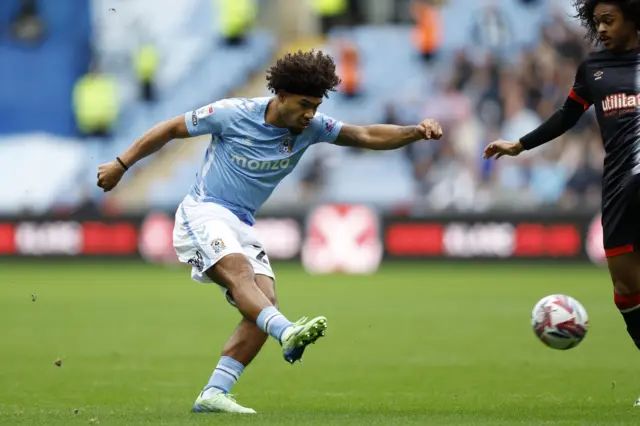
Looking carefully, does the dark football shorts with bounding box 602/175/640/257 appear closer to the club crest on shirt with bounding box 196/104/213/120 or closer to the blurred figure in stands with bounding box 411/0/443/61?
the club crest on shirt with bounding box 196/104/213/120

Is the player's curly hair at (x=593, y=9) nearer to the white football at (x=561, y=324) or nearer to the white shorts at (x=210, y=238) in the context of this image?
the white football at (x=561, y=324)

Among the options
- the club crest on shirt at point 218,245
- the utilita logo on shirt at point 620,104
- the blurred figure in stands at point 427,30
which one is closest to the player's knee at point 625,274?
the utilita logo on shirt at point 620,104

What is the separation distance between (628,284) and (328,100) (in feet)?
67.7

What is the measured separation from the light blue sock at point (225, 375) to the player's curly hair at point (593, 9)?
3125mm

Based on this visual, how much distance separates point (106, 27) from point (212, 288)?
11.8m

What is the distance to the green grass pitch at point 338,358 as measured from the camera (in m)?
7.44

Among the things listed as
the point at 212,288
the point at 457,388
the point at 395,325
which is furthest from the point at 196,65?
Answer: the point at 457,388

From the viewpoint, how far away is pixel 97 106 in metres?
28.5

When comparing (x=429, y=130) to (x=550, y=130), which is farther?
(x=550, y=130)

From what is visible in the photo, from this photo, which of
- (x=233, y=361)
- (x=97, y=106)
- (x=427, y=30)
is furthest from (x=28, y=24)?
(x=233, y=361)

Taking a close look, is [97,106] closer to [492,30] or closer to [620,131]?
[492,30]

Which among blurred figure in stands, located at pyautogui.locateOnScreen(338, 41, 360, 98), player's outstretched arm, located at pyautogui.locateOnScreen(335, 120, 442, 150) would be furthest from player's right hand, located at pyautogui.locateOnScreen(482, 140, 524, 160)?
blurred figure in stands, located at pyautogui.locateOnScreen(338, 41, 360, 98)

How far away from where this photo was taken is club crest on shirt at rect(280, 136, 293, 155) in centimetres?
764

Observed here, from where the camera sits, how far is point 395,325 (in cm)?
1384
